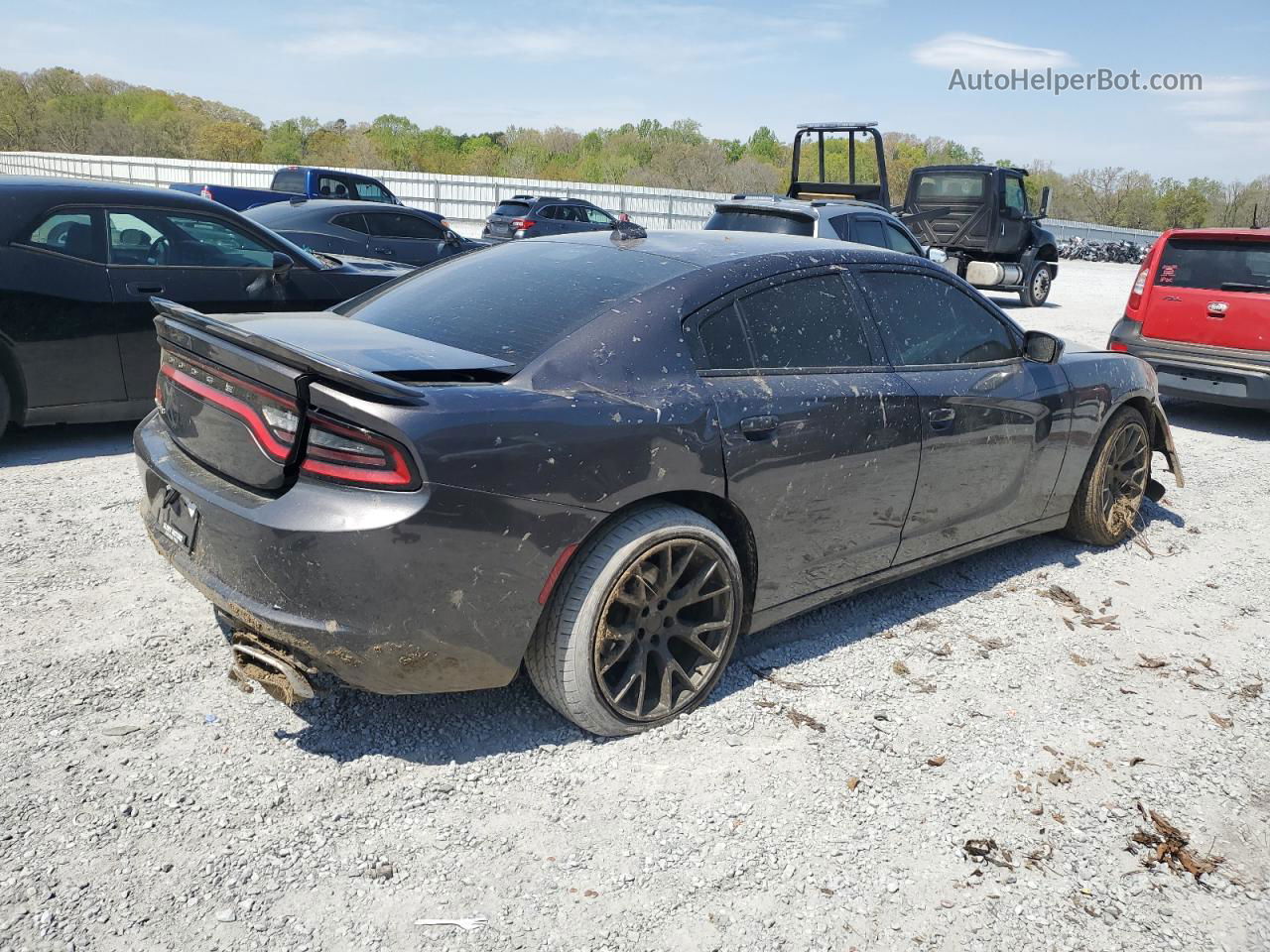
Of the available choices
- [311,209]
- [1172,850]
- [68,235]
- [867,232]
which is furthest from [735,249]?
[311,209]

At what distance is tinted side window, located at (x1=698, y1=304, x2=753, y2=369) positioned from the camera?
3246 mm

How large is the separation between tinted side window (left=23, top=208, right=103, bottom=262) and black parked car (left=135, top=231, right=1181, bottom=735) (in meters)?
2.80

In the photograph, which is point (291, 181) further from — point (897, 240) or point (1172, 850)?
point (1172, 850)

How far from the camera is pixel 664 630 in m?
3.16

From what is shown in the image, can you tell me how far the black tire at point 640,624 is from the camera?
2.90 meters

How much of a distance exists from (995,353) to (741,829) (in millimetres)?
2588

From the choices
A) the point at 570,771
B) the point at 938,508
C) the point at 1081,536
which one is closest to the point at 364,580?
the point at 570,771

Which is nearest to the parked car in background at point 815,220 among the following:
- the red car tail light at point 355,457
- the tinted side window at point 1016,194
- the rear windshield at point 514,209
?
the red car tail light at point 355,457

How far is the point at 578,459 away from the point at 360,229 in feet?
34.7

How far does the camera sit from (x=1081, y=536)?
17.0 feet

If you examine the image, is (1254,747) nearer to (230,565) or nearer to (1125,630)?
(1125,630)

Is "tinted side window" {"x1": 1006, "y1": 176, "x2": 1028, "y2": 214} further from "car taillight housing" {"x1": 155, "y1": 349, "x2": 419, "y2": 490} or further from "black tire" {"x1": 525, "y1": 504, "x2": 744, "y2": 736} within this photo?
"car taillight housing" {"x1": 155, "y1": 349, "x2": 419, "y2": 490}

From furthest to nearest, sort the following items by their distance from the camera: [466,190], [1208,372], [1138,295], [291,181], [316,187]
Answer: [466,190], [291,181], [316,187], [1138,295], [1208,372]

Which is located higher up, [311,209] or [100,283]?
[311,209]
